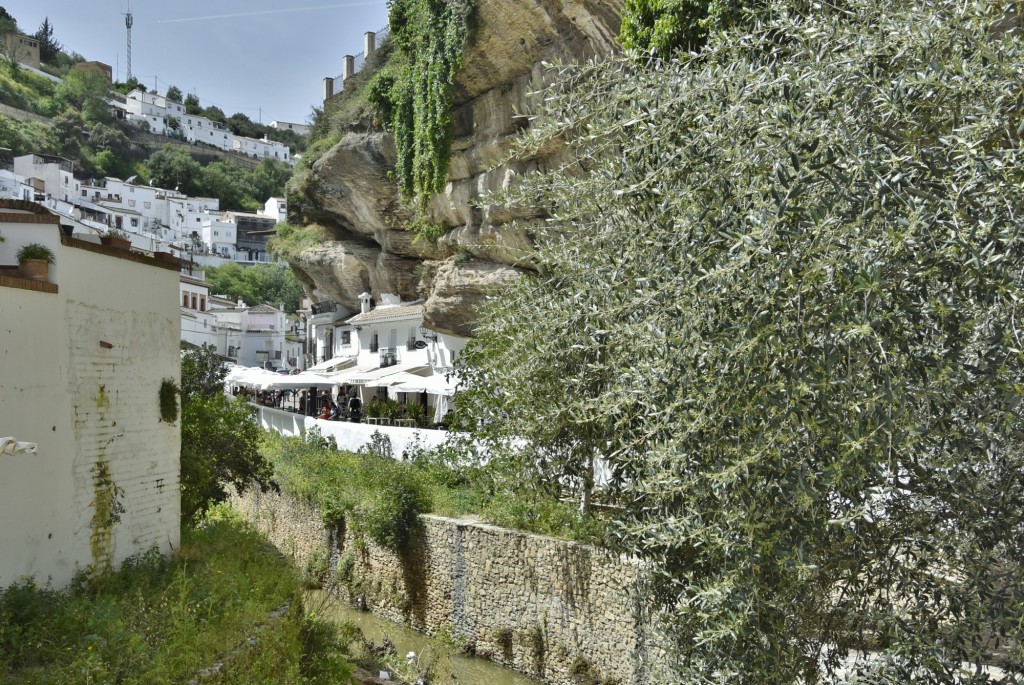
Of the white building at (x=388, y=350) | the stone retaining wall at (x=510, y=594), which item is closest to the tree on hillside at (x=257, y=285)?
the white building at (x=388, y=350)

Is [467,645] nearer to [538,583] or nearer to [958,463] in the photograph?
[538,583]

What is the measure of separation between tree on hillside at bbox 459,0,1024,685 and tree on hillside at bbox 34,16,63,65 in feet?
464

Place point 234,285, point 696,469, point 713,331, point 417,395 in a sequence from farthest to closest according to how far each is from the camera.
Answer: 1. point 234,285
2. point 417,395
3. point 696,469
4. point 713,331

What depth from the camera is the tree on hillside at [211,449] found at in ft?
58.9

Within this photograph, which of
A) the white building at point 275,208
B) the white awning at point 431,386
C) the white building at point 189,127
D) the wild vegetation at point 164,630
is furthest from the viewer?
the white building at point 189,127

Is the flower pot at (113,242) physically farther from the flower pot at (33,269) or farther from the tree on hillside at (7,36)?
the tree on hillside at (7,36)

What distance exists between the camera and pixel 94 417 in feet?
42.4

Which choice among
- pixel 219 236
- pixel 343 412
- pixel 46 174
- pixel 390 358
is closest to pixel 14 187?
pixel 46 174

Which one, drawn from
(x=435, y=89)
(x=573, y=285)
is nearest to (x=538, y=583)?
(x=573, y=285)

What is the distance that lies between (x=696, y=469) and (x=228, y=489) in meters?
24.3

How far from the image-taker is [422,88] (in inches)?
1217

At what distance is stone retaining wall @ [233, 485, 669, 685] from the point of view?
14.4 metres

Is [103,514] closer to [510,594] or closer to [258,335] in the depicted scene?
[510,594]

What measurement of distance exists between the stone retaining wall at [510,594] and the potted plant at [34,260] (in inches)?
314
